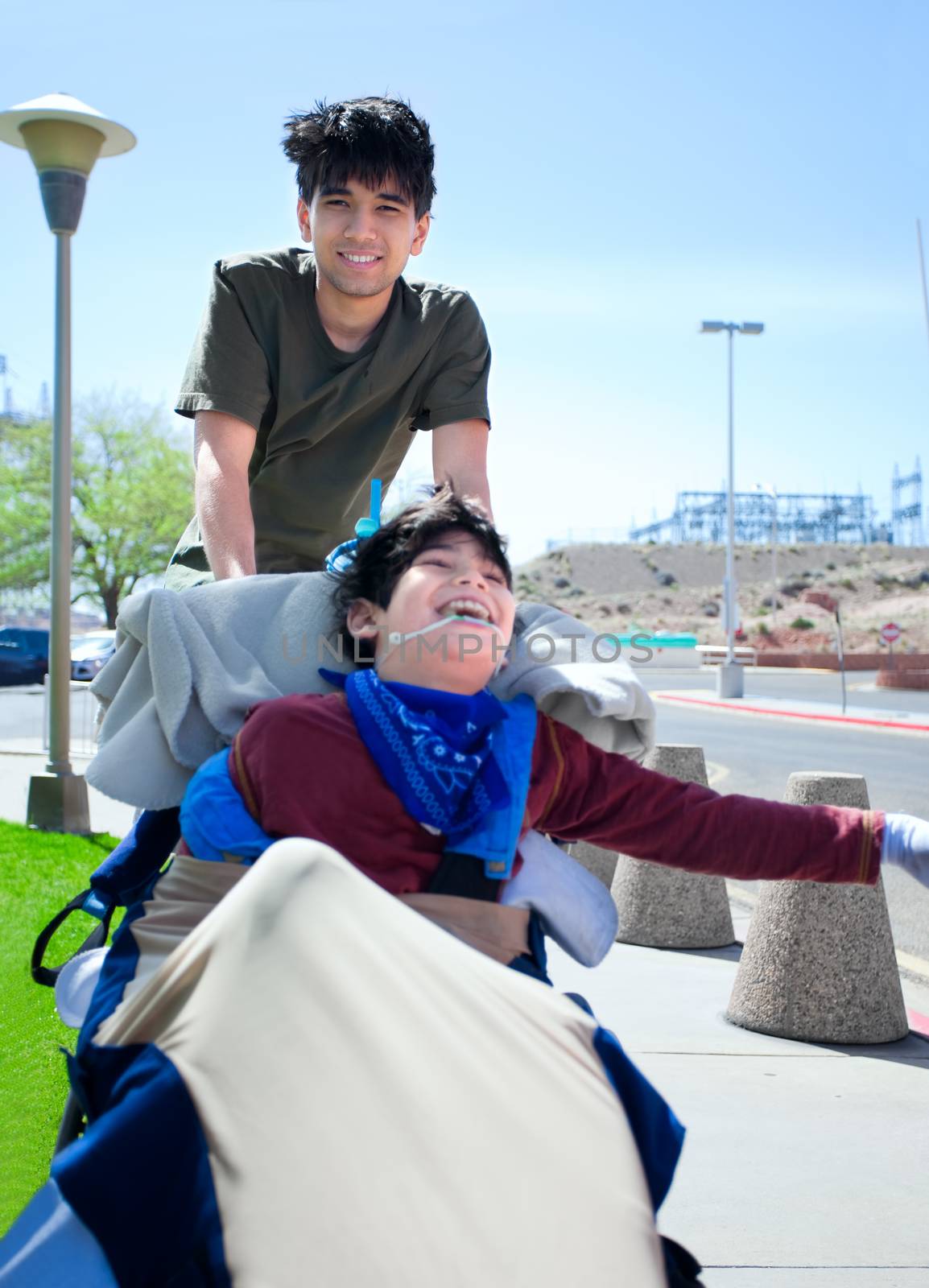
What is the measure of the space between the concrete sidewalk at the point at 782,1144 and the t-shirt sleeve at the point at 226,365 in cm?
203

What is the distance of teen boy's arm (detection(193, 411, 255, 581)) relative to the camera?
2.69 meters

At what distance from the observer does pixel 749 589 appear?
282 ft

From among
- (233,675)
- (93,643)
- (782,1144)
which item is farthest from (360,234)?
(93,643)

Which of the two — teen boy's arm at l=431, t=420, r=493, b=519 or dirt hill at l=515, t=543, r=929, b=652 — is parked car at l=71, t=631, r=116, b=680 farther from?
dirt hill at l=515, t=543, r=929, b=652

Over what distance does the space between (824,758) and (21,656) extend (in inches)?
809

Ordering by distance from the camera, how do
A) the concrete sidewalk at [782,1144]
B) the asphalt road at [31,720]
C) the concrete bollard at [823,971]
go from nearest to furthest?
the concrete sidewalk at [782,1144] → the concrete bollard at [823,971] → the asphalt road at [31,720]

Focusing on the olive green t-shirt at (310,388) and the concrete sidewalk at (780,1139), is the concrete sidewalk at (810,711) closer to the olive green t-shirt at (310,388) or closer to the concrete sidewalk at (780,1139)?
the concrete sidewalk at (780,1139)

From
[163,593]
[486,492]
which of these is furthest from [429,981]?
[486,492]

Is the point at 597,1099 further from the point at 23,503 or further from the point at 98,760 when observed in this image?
the point at 23,503

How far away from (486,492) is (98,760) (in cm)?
121

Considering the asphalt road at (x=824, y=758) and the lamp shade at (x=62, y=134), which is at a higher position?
the lamp shade at (x=62, y=134)

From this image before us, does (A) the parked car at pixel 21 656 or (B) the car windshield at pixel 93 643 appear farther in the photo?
(A) the parked car at pixel 21 656

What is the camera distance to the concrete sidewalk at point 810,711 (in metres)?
19.2

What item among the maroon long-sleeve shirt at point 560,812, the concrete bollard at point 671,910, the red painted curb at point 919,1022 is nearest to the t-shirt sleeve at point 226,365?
the maroon long-sleeve shirt at point 560,812
